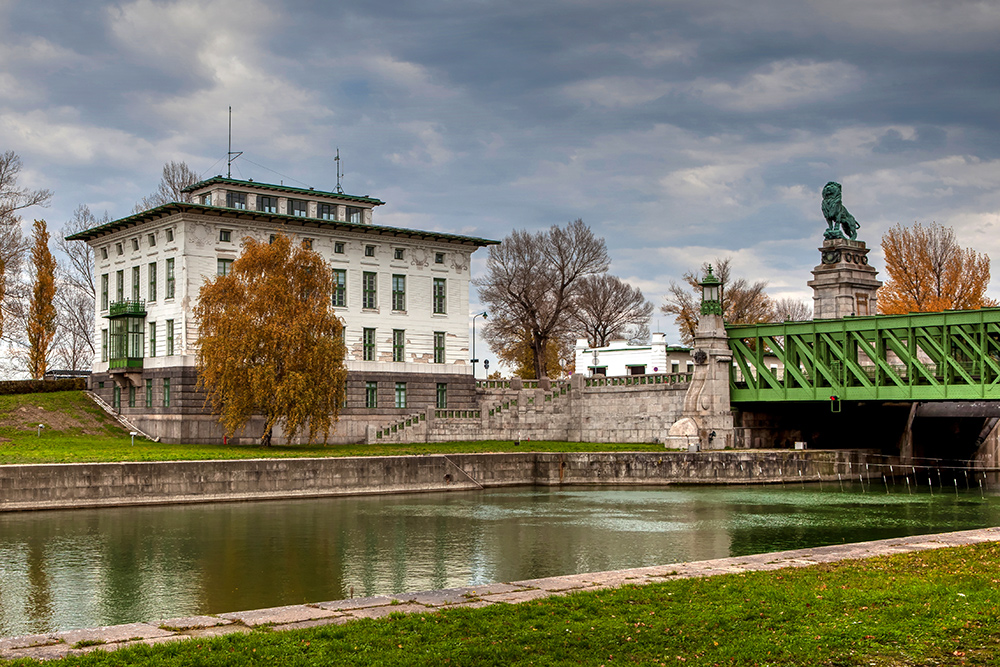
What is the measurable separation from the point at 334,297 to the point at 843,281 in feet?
110

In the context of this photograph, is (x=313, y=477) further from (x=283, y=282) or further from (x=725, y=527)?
(x=725, y=527)

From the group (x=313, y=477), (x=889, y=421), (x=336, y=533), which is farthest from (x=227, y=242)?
(x=889, y=421)

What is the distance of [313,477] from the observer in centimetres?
4372

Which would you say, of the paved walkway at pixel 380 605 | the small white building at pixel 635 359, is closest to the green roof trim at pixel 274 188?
the small white building at pixel 635 359

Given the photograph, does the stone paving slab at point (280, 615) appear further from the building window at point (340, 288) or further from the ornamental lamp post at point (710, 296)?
the building window at point (340, 288)

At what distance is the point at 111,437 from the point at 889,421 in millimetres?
46024

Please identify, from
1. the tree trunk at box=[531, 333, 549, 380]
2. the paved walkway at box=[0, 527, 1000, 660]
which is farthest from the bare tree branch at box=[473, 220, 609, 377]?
the paved walkway at box=[0, 527, 1000, 660]

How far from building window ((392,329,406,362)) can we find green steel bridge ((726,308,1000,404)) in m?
21.0

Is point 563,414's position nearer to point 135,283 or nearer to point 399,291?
point 399,291

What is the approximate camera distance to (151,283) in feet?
199

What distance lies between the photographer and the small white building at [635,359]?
75000mm

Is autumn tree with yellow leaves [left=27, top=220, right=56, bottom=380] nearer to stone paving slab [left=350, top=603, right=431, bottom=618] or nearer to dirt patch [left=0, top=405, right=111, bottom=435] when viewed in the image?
dirt patch [left=0, top=405, right=111, bottom=435]

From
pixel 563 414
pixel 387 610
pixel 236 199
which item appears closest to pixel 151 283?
pixel 236 199

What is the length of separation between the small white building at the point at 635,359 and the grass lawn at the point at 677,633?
5942 cm
